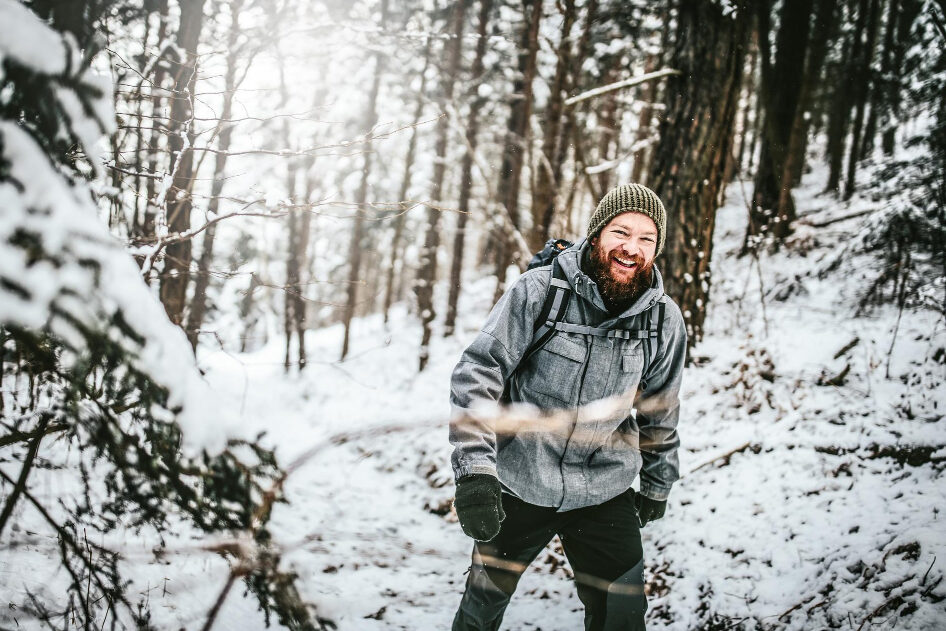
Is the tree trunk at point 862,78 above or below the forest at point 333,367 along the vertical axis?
above

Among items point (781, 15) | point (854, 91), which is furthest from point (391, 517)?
point (854, 91)

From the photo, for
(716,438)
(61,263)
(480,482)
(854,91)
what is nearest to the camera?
(61,263)

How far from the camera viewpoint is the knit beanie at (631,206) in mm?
2268

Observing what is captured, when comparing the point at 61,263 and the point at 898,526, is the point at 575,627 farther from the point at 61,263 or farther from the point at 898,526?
the point at 61,263

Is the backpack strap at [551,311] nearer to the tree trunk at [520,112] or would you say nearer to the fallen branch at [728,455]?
the fallen branch at [728,455]

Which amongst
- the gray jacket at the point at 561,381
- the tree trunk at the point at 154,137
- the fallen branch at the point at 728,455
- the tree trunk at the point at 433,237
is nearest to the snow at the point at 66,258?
the gray jacket at the point at 561,381

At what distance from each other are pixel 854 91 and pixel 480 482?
59.9 ft

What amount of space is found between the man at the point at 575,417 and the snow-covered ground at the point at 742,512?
35 centimetres

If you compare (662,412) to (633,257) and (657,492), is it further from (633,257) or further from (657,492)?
(633,257)

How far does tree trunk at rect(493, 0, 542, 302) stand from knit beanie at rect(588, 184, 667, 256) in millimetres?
3930

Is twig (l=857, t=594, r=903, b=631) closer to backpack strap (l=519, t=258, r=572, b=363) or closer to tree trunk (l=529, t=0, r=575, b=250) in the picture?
backpack strap (l=519, t=258, r=572, b=363)

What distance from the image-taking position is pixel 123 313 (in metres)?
1.11

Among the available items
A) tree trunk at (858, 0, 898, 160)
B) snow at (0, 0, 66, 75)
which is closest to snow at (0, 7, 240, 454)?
snow at (0, 0, 66, 75)

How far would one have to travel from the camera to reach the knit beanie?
2.27 m
